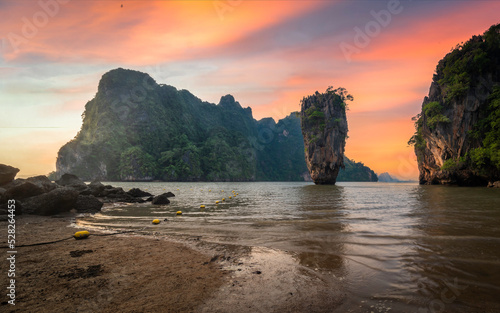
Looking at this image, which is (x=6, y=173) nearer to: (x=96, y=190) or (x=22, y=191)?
(x=22, y=191)

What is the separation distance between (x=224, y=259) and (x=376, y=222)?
25.8 ft

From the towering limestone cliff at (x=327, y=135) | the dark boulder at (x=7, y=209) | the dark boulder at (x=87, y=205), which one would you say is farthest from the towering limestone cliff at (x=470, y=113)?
the dark boulder at (x=7, y=209)

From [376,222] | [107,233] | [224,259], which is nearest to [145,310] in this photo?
[224,259]

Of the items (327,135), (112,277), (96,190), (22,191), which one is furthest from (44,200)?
(327,135)

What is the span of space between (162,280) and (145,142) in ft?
478

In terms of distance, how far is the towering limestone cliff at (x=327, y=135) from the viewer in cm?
7038

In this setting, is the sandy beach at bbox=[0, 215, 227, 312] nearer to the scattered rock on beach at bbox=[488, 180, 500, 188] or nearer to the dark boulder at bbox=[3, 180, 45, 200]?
the dark boulder at bbox=[3, 180, 45, 200]

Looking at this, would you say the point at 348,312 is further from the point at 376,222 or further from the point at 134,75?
the point at 134,75

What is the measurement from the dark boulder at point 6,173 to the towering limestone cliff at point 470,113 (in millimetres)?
54279

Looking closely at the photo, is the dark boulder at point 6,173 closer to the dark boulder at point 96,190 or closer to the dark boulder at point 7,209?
the dark boulder at point 7,209

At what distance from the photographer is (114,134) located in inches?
5054

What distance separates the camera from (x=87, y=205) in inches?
606

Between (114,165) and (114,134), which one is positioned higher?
(114,134)

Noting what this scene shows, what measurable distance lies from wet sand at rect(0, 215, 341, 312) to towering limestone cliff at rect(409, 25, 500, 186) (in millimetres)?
44296
